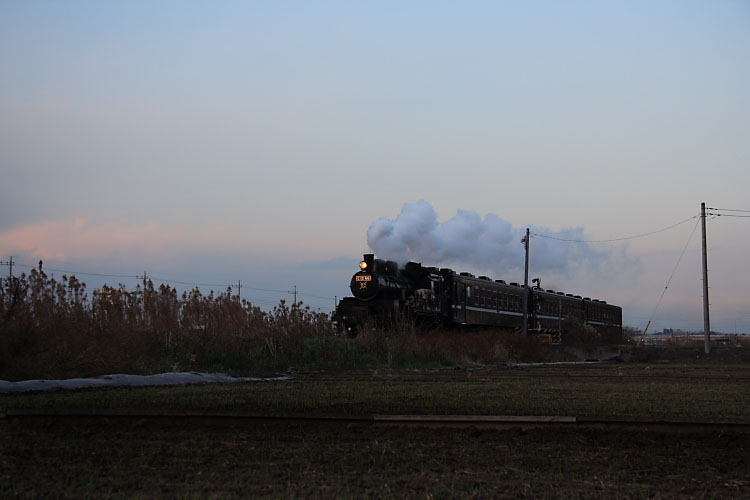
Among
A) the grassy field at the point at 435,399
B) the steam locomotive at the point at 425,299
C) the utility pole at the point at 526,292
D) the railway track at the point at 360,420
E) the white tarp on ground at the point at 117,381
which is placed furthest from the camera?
the utility pole at the point at 526,292

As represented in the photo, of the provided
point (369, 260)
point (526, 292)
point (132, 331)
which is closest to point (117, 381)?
point (132, 331)

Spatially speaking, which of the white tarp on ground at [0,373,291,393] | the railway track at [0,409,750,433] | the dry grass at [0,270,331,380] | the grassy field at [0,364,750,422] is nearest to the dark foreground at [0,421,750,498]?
the railway track at [0,409,750,433]

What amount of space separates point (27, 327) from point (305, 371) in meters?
8.74

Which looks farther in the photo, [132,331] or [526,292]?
[526,292]

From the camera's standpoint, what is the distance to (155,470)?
6738 millimetres

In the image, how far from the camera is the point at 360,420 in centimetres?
936

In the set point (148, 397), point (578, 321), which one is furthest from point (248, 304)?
point (578, 321)

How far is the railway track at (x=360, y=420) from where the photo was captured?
8.74m

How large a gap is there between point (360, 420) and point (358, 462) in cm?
220

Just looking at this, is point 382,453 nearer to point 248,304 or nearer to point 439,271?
point 248,304

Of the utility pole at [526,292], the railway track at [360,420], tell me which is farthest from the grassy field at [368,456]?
the utility pole at [526,292]

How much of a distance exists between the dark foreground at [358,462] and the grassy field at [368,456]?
0.02 metres

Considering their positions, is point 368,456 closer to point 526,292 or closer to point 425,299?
point 425,299

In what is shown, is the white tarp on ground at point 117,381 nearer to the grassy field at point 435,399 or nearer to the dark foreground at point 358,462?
the grassy field at point 435,399
